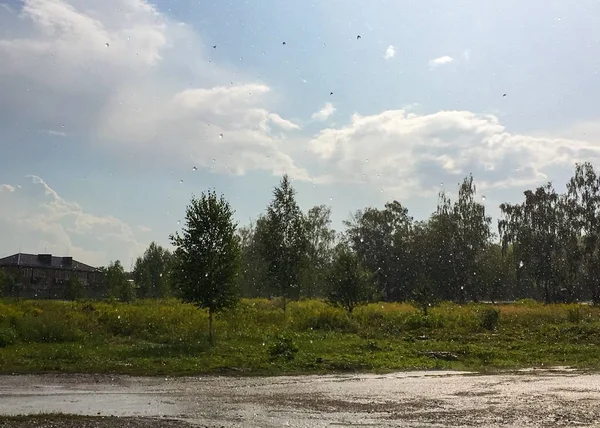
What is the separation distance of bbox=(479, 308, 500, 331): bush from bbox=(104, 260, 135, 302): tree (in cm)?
3633

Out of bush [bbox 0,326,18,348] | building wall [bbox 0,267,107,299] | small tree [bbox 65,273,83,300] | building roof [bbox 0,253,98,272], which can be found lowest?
bush [bbox 0,326,18,348]

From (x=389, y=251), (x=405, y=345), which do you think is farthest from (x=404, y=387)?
(x=389, y=251)

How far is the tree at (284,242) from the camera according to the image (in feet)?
163

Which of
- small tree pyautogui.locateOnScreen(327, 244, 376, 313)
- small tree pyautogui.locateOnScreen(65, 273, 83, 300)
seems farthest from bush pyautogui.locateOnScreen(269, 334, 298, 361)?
small tree pyautogui.locateOnScreen(65, 273, 83, 300)

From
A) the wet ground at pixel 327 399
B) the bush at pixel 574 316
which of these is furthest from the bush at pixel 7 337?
the bush at pixel 574 316

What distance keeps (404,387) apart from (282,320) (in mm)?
18841

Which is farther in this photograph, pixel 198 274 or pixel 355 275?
pixel 355 275

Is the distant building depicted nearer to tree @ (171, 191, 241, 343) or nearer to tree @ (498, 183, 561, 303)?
tree @ (498, 183, 561, 303)

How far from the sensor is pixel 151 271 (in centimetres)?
9556

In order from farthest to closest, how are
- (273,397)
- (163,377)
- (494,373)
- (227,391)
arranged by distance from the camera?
1. (494,373)
2. (163,377)
3. (227,391)
4. (273,397)

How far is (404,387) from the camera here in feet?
55.5

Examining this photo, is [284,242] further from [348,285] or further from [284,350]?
[284,350]

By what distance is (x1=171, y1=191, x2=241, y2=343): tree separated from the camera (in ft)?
88.0

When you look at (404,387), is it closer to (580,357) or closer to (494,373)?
(494,373)
